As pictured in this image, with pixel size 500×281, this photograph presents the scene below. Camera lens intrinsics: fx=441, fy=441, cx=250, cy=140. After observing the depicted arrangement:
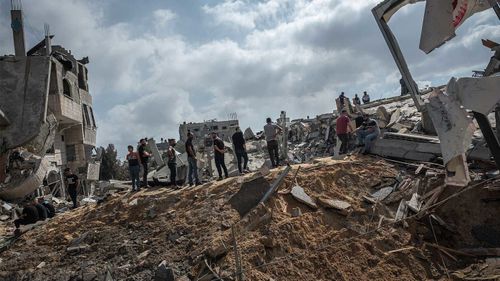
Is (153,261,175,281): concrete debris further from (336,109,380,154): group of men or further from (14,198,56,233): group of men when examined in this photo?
(336,109,380,154): group of men

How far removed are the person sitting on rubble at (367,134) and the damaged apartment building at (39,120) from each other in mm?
11175

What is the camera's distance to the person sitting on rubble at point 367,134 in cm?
1155

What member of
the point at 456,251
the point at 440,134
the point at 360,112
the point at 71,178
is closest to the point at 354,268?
the point at 456,251

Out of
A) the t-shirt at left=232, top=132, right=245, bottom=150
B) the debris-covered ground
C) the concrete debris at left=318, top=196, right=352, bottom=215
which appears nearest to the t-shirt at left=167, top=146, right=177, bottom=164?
the debris-covered ground

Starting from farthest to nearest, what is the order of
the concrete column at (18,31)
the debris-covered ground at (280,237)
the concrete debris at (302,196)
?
the concrete column at (18,31)
the concrete debris at (302,196)
the debris-covered ground at (280,237)

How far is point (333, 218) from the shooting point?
29.0 ft

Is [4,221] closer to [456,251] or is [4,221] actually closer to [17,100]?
[17,100]

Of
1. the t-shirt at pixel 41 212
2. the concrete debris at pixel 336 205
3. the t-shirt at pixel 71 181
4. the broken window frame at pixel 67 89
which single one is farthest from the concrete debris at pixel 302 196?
the broken window frame at pixel 67 89

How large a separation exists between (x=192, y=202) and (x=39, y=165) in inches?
321

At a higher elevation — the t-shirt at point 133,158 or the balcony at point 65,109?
the balcony at point 65,109

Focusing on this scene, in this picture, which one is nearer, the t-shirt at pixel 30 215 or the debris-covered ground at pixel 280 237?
the debris-covered ground at pixel 280 237

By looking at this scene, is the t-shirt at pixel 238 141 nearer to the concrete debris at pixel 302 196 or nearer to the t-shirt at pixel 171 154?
the t-shirt at pixel 171 154

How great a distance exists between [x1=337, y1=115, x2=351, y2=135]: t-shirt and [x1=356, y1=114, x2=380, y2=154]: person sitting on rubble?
2.09 feet

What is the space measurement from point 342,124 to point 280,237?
550 centimetres
